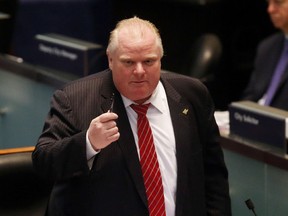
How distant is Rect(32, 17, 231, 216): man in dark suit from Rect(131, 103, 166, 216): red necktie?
0.01 m

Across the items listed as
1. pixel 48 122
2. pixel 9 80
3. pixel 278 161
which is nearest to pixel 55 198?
pixel 48 122

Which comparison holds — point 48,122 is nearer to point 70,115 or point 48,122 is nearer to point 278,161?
point 70,115

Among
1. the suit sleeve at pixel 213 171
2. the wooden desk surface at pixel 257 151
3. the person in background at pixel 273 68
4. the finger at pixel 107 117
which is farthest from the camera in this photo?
the person in background at pixel 273 68

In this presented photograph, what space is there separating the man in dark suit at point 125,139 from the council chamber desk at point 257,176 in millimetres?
818

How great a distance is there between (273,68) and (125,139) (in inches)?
87.2

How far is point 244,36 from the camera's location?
268 inches

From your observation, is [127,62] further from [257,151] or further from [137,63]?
[257,151]

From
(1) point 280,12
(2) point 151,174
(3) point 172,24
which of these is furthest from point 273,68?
(2) point 151,174

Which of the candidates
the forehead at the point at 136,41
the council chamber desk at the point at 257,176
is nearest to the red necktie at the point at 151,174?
the forehead at the point at 136,41

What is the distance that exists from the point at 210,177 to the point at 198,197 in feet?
0.39

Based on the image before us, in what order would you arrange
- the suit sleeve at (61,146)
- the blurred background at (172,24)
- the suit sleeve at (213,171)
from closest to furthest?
the suit sleeve at (61,146), the suit sleeve at (213,171), the blurred background at (172,24)

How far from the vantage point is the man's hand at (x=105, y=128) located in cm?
271

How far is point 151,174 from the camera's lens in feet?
9.63

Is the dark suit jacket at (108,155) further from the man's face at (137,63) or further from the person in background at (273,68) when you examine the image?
the person in background at (273,68)
